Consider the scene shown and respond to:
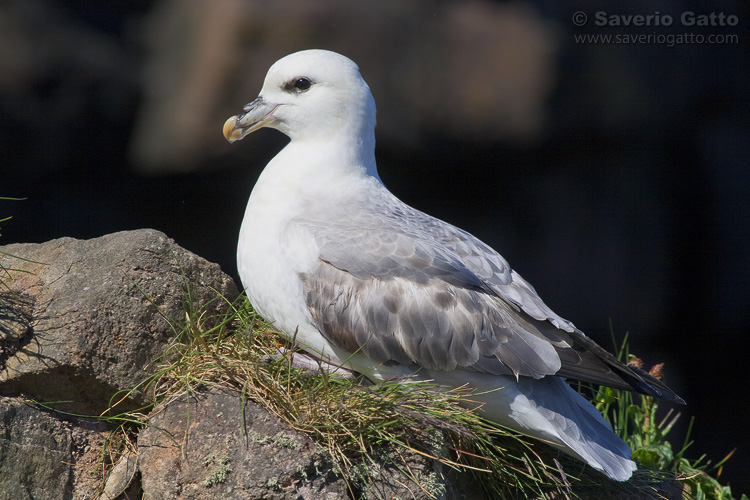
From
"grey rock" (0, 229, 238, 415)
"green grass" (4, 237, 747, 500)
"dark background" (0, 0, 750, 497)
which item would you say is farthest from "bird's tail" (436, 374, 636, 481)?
"dark background" (0, 0, 750, 497)

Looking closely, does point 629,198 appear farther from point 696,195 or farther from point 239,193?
point 239,193

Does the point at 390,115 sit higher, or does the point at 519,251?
the point at 390,115

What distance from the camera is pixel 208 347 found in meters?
2.57

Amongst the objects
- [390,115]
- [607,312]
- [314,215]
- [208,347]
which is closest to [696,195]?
[607,312]

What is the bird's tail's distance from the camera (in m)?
2.53

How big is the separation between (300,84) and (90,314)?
3.83 ft

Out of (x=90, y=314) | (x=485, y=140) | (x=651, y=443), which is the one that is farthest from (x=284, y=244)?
(x=485, y=140)

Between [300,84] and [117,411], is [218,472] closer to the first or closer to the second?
[117,411]

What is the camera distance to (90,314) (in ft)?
8.21

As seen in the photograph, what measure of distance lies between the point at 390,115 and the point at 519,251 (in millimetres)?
1190

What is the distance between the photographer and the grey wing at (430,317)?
255 centimetres

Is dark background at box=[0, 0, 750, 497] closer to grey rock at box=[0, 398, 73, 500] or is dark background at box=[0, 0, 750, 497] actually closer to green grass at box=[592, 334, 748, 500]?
green grass at box=[592, 334, 748, 500]

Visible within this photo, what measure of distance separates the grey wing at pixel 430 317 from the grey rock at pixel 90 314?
53cm

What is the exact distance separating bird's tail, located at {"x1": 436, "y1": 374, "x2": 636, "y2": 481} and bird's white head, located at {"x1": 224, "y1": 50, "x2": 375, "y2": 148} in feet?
3.69
